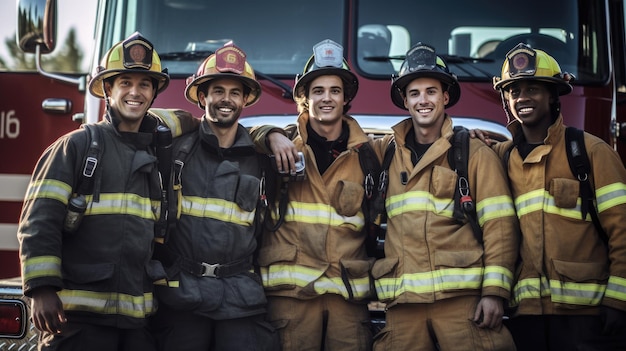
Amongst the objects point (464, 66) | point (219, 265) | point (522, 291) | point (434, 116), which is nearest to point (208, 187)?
point (219, 265)

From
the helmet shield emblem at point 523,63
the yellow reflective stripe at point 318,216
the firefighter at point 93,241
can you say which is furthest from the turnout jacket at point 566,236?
the firefighter at point 93,241

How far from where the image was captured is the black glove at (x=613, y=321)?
3.55 m

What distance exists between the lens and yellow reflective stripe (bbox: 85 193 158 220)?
350 centimetres

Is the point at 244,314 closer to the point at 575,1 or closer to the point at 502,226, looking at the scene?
the point at 502,226

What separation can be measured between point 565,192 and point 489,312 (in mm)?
547

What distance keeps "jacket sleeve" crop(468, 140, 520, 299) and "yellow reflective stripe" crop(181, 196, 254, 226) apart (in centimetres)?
95

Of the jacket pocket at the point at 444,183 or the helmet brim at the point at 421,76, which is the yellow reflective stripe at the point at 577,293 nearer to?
the jacket pocket at the point at 444,183

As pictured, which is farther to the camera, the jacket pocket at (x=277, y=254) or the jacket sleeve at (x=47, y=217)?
the jacket pocket at (x=277, y=254)

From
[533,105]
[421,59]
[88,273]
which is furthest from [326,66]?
[88,273]

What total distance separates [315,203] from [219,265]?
49 cm

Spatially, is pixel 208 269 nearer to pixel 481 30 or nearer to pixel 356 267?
pixel 356 267

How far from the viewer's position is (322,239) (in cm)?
384

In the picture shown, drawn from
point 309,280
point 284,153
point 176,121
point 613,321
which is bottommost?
point 613,321

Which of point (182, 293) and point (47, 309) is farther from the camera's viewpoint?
point (182, 293)
